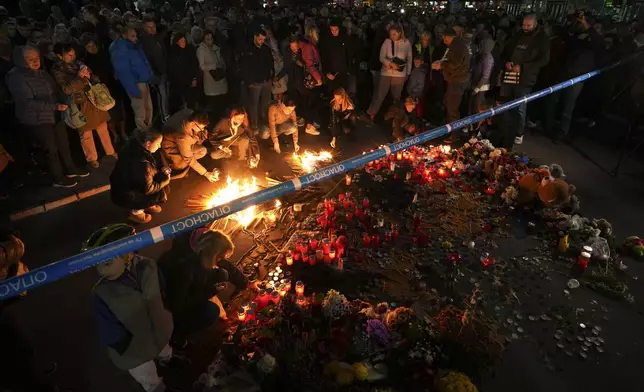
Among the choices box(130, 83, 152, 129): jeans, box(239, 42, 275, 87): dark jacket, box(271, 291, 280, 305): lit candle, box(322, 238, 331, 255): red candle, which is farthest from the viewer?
box(239, 42, 275, 87): dark jacket

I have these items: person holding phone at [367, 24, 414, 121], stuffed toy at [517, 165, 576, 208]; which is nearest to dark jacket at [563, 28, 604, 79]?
person holding phone at [367, 24, 414, 121]

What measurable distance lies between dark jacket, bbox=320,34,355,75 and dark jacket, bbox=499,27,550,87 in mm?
3777

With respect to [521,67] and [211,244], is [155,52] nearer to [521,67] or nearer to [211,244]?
[211,244]

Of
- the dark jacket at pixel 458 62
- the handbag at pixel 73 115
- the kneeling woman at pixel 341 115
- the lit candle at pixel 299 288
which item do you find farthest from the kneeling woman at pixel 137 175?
the dark jacket at pixel 458 62

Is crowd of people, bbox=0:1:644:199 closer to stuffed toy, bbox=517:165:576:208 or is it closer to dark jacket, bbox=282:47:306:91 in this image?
dark jacket, bbox=282:47:306:91

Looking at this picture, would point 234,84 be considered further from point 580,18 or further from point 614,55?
point 614,55

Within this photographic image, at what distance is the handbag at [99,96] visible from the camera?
23.0 ft

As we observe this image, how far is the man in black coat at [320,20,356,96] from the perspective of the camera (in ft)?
31.0

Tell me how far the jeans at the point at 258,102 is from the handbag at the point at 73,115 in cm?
330

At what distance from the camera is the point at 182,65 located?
853 centimetres

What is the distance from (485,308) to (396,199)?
2574 mm

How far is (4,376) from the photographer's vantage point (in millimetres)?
3430

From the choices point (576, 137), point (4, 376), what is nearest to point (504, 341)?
point (4, 376)

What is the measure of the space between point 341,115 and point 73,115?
5193 millimetres
